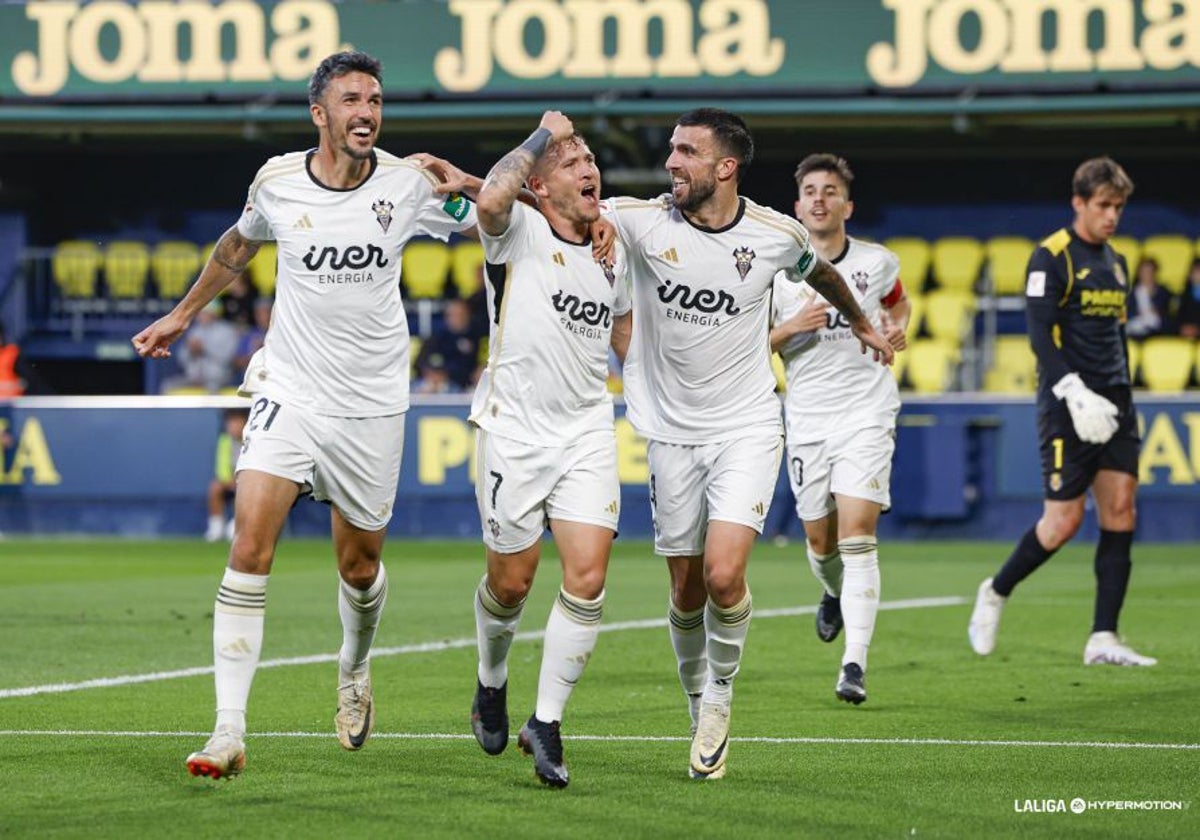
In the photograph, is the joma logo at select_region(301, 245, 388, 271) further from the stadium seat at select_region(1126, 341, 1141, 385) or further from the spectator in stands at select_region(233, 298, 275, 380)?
the stadium seat at select_region(1126, 341, 1141, 385)

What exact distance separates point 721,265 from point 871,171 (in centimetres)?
1964

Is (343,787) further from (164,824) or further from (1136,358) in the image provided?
(1136,358)

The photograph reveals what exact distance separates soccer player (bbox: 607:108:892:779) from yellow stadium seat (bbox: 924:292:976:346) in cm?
1671

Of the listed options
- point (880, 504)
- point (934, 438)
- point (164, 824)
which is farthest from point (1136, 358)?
point (164, 824)

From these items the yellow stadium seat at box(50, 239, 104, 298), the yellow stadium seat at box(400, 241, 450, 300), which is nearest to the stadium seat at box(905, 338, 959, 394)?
the yellow stadium seat at box(400, 241, 450, 300)

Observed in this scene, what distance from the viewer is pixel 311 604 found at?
14359mm

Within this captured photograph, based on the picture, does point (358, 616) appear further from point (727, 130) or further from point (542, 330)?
point (727, 130)

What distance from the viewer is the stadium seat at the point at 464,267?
85.1ft

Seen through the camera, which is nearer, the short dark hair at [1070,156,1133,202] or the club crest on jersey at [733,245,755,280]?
the club crest on jersey at [733,245,755,280]

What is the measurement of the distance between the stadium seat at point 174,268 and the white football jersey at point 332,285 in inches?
741

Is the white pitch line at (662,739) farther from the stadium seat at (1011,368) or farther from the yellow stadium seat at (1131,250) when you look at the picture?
the yellow stadium seat at (1131,250)

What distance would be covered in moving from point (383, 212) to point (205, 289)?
2.34 ft

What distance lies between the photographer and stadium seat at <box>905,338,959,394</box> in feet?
76.5

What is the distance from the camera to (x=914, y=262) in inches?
1002
